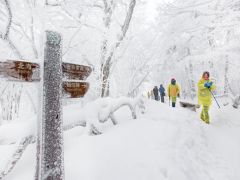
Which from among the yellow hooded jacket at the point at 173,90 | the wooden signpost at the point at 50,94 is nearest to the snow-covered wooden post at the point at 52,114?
the wooden signpost at the point at 50,94

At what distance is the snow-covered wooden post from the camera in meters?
2.74

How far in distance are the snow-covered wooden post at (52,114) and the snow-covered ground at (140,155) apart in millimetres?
766

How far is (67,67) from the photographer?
310 cm

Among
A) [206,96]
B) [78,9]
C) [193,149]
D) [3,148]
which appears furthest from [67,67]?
[206,96]

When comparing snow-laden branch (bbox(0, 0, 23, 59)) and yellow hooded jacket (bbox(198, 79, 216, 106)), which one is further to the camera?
yellow hooded jacket (bbox(198, 79, 216, 106))

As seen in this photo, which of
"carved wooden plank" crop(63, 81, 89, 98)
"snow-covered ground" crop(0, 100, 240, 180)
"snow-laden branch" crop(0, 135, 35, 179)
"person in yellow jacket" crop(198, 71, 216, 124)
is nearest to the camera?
"carved wooden plank" crop(63, 81, 89, 98)

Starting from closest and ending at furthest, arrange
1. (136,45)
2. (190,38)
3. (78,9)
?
1. (78,9)
2. (136,45)
3. (190,38)

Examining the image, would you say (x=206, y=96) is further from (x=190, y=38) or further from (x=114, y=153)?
(x=190, y=38)

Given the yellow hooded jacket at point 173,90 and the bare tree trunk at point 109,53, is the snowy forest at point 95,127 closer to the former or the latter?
the bare tree trunk at point 109,53

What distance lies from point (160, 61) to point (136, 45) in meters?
5.83

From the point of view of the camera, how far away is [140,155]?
4.45 m

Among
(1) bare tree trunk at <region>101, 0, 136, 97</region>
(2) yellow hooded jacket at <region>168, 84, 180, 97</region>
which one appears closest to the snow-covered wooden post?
(1) bare tree trunk at <region>101, 0, 136, 97</region>

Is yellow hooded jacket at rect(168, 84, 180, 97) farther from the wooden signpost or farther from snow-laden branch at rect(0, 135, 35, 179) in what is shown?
the wooden signpost

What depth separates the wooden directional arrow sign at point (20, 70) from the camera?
8.48ft
